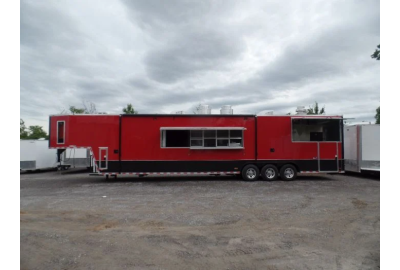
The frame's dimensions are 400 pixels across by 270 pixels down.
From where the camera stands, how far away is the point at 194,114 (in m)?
11.6

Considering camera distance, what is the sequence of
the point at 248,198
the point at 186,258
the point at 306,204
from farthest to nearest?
the point at 248,198 → the point at 306,204 → the point at 186,258

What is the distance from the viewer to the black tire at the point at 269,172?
1162cm

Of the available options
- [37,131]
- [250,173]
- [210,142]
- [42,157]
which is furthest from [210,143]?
[37,131]

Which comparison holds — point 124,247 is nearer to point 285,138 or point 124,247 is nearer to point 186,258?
point 186,258

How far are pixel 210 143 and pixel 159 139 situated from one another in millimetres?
2557

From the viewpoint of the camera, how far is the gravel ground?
148 inches

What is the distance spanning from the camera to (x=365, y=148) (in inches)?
483

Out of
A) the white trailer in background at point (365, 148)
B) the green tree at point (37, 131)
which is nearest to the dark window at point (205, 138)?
the white trailer in background at point (365, 148)

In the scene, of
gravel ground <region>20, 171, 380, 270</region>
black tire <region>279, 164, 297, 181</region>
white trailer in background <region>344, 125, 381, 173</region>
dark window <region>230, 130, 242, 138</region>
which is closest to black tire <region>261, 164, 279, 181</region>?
black tire <region>279, 164, 297, 181</region>

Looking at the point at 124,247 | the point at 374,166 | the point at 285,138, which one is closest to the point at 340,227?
the point at 124,247

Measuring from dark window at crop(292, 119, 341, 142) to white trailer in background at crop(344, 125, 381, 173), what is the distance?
5.79 ft

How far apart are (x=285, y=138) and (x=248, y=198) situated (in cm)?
498

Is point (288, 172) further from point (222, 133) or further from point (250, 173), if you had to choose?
point (222, 133)

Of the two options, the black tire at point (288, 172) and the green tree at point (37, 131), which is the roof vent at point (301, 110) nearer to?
the black tire at point (288, 172)
